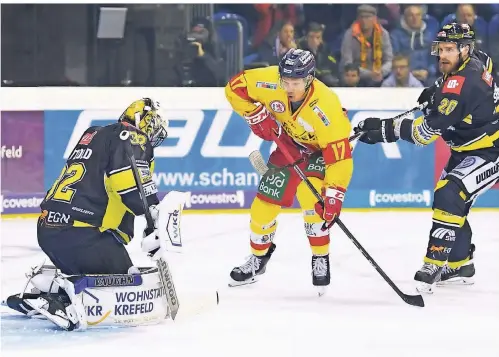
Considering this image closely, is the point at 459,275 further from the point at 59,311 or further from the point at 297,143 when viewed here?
the point at 59,311

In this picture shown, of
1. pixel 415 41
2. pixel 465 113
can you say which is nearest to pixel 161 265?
pixel 465 113

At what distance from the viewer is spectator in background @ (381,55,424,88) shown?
7402mm

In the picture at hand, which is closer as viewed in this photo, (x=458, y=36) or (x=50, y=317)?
(x=50, y=317)

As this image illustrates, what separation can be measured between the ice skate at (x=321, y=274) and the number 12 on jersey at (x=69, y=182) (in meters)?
1.24

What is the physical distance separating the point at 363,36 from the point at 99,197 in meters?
3.82

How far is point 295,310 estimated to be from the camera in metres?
4.41

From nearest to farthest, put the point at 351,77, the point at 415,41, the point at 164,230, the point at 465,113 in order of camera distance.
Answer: the point at 164,230, the point at 465,113, the point at 351,77, the point at 415,41

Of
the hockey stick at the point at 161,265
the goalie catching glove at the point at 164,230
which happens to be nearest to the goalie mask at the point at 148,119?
the hockey stick at the point at 161,265

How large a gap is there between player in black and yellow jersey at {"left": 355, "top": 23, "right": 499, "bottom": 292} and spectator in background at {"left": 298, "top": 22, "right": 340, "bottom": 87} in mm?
2475

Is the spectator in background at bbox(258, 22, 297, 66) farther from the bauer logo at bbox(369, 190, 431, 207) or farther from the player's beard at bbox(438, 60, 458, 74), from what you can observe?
the player's beard at bbox(438, 60, 458, 74)

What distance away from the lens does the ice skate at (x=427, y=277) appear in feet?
15.5

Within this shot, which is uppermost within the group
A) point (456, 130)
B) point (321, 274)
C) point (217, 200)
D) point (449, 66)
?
point (449, 66)

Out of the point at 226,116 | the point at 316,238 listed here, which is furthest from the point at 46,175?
the point at 316,238

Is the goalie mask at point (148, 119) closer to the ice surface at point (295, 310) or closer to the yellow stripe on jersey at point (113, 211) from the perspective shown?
the yellow stripe on jersey at point (113, 211)
